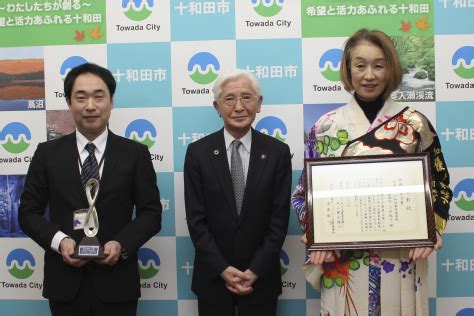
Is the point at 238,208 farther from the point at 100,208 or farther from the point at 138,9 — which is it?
the point at 138,9

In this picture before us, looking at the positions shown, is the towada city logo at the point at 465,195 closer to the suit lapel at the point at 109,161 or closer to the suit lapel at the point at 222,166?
the suit lapel at the point at 222,166

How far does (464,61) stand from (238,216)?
1484mm

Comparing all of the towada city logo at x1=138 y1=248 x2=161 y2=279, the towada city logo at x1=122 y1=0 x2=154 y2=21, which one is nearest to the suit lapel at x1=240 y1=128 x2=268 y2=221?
the towada city logo at x1=138 y1=248 x2=161 y2=279

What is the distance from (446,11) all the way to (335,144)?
1.14 metres

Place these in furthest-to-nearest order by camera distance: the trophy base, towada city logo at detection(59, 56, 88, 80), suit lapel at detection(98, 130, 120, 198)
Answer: towada city logo at detection(59, 56, 88, 80), suit lapel at detection(98, 130, 120, 198), the trophy base

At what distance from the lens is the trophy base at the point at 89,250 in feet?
6.67

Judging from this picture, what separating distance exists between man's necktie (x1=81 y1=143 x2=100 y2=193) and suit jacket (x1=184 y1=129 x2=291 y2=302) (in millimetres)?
392

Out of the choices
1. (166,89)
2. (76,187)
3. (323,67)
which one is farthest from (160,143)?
(323,67)

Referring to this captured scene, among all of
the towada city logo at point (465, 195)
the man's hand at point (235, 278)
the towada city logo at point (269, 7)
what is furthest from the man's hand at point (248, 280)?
the towada city logo at point (269, 7)

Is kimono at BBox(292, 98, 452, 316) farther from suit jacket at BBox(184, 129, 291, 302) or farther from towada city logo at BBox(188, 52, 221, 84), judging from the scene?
towada city logo at BBox(188, 52, 221, 84)

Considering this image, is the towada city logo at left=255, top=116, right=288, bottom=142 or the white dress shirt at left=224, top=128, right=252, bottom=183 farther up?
the towada city logo at left=255, top=116, right=288, bottom=142

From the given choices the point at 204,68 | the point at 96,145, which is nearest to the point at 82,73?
the point at 96,145

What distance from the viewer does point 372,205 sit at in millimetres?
1981

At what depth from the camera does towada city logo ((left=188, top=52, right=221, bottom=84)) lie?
8.86 feet
